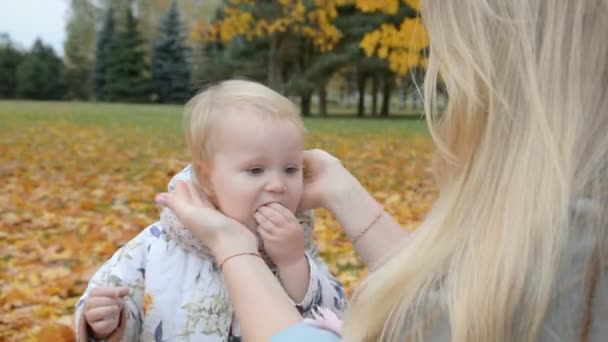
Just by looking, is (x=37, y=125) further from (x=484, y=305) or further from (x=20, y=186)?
(x=484, y=305)

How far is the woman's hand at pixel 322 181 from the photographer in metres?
2.06

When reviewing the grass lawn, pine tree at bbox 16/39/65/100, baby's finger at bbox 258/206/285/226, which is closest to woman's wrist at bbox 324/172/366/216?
baby's finger at bbox 258/206/285/226

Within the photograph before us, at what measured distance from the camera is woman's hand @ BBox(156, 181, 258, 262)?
1695mm

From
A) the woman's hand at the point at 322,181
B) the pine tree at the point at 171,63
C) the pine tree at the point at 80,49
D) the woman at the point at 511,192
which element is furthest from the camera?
the pine tree at the point at 80,49

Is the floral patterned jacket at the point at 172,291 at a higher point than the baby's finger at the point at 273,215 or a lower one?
lower

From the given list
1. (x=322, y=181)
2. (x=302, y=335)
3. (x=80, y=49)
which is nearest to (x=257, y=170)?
(x=322, y=181)

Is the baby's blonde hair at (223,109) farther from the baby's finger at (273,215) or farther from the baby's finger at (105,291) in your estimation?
the baby's finger at (105,291)

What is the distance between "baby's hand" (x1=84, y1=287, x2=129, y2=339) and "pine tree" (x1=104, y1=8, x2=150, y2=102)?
44.4 meters

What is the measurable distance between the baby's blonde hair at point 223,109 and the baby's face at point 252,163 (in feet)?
0.08

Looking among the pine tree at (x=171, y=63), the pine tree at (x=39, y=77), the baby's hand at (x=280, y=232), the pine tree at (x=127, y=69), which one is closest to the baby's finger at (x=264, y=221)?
the baby's hand at (x=280, y=232)

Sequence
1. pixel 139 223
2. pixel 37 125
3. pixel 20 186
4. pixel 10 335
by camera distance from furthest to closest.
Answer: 1. pixel 37 125
2. pixel 20 186
3. pixel 139 223
4. pixel 10 335

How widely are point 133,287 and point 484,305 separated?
1.06 metres

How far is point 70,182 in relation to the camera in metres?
7.71

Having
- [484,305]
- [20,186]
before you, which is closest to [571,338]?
[484,305]
